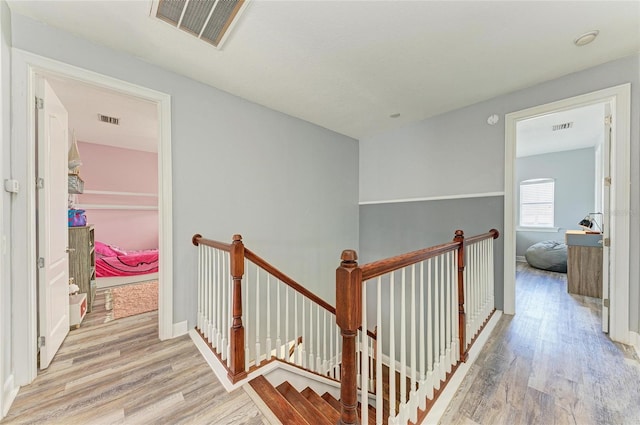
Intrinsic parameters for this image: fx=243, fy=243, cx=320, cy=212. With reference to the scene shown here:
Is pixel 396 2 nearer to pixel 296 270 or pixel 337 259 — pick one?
pixel 296 270

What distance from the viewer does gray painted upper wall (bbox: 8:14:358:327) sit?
212 centimetres

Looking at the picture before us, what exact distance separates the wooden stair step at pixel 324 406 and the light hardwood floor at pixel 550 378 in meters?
0.71

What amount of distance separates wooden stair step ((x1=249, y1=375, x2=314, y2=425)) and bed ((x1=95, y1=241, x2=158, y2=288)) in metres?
3.74

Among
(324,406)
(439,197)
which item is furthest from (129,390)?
(439,197)

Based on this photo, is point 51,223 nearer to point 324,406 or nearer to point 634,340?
point 324,406

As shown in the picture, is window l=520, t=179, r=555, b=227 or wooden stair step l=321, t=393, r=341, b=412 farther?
window l=520, t=179, r=555, b=227

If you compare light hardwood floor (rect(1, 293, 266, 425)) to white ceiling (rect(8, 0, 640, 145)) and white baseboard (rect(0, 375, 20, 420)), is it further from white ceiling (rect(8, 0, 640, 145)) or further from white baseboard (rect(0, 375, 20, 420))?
white ceiling (rect(8, 0, 640, 145))

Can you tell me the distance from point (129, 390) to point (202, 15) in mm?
2566

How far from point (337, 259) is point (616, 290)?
2971 mm

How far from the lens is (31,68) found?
1707 mm

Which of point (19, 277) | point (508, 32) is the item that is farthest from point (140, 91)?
point (508, 32)

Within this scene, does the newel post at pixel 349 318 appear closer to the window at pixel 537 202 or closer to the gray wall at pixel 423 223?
the gray wall at pixel 423 223

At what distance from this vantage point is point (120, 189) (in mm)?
5090

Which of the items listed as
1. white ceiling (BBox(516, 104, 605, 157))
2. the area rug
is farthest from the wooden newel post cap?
white ceiling (BBox(516, 104, 605, 157))
